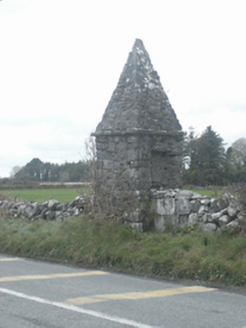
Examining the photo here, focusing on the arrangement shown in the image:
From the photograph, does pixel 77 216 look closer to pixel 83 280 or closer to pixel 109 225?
pixel 109 225

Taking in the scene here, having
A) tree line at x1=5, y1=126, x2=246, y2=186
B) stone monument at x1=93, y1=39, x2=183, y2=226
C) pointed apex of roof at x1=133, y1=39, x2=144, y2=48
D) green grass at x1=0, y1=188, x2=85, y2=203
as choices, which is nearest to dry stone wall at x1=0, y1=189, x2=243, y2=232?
stone monument at x1=93, y1=39, x2=183, y2=226

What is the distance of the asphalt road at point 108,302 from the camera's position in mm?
6449

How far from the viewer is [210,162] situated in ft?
95.5

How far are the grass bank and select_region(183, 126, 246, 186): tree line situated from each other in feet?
29.2

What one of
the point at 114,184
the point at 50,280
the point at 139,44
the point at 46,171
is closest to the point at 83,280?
the point at 50,280

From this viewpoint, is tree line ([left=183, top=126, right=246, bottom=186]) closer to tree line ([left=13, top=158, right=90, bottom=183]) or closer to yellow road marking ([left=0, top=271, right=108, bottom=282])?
tree line ([left=13, top=158, right=90, bottom=183])

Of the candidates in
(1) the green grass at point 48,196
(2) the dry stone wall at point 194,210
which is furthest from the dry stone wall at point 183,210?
(1) the green grass at point 48,196

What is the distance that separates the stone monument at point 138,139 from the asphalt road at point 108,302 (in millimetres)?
3745

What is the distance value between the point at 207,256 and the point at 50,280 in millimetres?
3030

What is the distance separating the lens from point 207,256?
32.4 ft

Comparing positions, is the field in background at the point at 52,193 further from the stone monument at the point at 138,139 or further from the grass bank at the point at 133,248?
the grass bank at the point at 133,248

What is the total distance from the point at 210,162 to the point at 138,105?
1613 cm

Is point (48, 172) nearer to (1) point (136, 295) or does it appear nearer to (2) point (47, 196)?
(2) point (47, 196)

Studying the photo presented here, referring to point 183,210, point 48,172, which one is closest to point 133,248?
point 183,210
